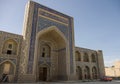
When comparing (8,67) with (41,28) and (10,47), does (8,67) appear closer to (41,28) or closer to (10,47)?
(10,47)

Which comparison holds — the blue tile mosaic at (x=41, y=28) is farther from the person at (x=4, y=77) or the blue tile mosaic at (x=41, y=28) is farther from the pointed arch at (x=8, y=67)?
the person at (x=4, y=77)

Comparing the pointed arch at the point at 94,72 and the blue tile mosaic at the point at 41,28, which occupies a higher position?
the blue tile mosaic at the point at 41,28

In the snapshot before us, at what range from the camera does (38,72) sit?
52.2 ft

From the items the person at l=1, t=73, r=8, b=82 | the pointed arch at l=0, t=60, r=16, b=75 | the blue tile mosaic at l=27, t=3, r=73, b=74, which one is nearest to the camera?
the person at l=1, t=73, r=8, b=82

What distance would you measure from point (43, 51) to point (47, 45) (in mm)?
1304

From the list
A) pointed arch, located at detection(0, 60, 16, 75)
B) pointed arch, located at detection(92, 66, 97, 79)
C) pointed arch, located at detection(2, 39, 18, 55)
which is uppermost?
pointed arch, located at detection(2, 39, 18, 55)

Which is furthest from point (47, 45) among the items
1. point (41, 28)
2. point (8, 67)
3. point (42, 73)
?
point (8, 67)

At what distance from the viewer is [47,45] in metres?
18.2

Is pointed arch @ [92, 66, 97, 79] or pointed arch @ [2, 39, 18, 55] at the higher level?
pointed arch @ [2, 39, 18, 55]

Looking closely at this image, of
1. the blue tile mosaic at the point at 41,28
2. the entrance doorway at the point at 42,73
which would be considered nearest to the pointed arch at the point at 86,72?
the blue tile mosaic at the point at 41,28

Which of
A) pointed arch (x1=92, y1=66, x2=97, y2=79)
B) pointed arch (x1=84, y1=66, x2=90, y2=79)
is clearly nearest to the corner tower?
pointed arch (x1=84, y1=66, x2=90, y2=79)

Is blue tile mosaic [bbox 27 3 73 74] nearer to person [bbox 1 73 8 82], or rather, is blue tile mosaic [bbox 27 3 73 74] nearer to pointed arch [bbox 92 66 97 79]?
person [bbox 1 73 8 82]

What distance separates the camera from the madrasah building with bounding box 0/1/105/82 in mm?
12936

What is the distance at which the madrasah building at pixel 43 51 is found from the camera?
42.4 ft
